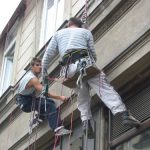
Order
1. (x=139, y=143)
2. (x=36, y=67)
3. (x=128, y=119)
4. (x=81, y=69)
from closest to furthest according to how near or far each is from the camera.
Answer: (x=128, y=119) → (x=139, y=143) → (x=81, y=69) → (x=36, y=67)

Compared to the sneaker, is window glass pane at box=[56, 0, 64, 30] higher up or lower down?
higher up

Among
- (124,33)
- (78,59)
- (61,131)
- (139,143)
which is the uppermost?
(124,33)

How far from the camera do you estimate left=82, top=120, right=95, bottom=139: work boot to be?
895 centimetres

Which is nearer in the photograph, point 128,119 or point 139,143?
point 128,119

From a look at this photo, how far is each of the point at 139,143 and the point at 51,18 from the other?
6029 mm

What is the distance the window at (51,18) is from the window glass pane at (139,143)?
4847 millimetres

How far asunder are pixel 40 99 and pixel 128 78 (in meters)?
2.09

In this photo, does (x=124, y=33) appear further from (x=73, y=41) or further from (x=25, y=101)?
(x=25, y=101)

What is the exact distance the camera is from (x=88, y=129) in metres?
9.06

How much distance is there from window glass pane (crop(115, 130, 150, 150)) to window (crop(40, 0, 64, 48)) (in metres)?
4.85

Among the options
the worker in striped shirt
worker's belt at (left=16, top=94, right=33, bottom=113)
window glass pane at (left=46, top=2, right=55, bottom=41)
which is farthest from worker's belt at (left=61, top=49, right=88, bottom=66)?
window glass pane at (left=46, top=2, right=55, bottom=41)

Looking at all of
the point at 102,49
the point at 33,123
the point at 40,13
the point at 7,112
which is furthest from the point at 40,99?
the point at 40,13

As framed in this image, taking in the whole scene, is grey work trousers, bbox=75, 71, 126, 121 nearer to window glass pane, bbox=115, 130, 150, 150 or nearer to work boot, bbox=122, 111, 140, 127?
work boot, bbox=122, 111, 140, 127

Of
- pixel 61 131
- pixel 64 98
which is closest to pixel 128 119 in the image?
pixel 61 131
